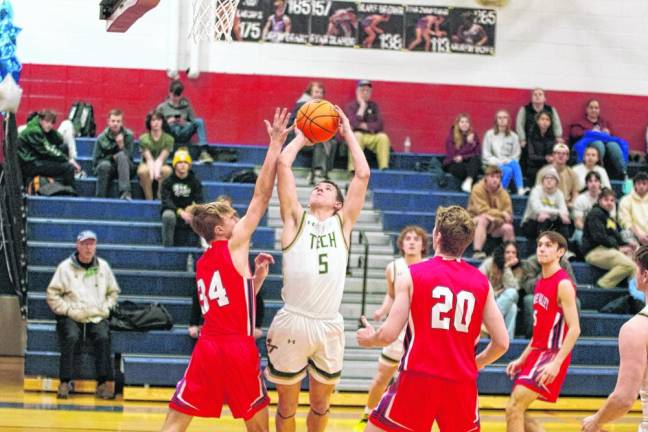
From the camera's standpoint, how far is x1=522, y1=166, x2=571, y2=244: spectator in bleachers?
44.3 feet

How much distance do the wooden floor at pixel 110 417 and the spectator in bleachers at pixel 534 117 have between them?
183 inches

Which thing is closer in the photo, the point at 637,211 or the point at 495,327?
the point at 495,327

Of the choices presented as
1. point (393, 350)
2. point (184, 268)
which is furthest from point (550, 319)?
point (184, 268)

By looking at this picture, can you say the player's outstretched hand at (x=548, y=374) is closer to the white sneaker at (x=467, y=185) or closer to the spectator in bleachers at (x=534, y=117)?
the white sneaker at (x=467, y=185)

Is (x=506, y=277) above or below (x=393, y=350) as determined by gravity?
above

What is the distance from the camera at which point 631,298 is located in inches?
521

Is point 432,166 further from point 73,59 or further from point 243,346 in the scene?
point 243,346

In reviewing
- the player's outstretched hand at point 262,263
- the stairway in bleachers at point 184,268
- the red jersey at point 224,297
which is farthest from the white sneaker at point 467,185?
the red jersey at point 224,297

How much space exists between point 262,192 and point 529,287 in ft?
19.5

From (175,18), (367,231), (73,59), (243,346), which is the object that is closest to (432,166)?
(367,231)

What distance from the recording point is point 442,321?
6191 mm

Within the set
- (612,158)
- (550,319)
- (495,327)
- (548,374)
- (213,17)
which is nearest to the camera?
(495,327)

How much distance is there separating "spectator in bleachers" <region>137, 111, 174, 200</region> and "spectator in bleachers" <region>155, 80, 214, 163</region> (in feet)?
1.87

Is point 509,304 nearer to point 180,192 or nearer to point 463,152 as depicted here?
point 463,152
